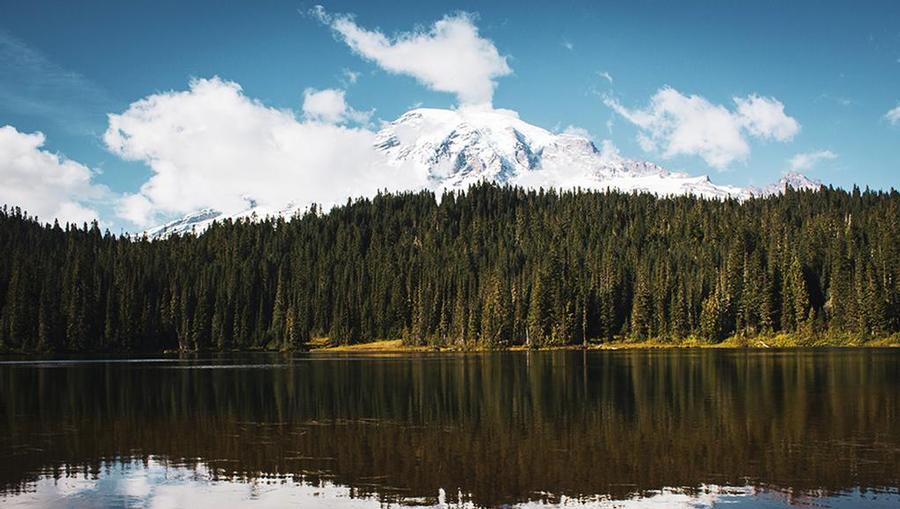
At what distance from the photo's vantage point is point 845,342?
15950 centimetres

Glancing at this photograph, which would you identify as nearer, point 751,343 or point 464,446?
point 464,446

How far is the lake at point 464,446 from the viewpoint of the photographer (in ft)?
90.5

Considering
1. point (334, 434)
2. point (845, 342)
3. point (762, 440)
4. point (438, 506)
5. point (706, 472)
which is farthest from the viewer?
point (845, 342)

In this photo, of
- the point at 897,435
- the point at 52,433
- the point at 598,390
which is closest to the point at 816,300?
the point at 598,390

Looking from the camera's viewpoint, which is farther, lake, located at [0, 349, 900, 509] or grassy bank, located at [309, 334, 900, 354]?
grassy bank, located at [309, 334, 900, 354]

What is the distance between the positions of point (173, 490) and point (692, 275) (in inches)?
7132

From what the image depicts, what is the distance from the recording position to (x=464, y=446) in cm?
3675

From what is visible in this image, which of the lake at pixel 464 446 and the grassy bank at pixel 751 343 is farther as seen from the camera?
the grassy bank at pixel 751 343

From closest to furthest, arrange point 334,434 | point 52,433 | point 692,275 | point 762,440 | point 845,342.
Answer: point 762,440, point 334,434, point 52,433, point 845,342, point 692,275

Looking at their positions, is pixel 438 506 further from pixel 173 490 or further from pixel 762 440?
pixel 762 440

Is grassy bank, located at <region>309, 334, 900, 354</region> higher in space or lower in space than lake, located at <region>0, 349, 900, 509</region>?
lower

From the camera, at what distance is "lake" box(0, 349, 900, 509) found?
2759cm

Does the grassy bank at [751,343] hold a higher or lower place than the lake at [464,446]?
lower

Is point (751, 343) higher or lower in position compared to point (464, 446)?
lower
